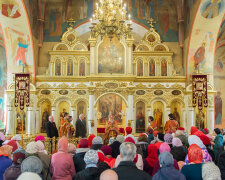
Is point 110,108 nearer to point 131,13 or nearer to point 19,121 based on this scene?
point 19,121

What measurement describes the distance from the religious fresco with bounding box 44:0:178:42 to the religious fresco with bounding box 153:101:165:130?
449cm

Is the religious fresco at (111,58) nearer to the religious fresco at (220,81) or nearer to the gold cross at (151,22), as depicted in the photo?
the gold cross at (151,22)

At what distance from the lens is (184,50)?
1859 centimetres

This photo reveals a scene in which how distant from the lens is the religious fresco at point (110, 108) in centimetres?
1783

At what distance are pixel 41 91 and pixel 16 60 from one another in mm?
2524

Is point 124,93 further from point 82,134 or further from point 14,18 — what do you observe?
point 14,18

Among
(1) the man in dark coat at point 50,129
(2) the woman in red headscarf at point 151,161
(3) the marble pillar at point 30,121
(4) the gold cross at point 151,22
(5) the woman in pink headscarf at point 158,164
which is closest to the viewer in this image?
(5) the woman in pink headscarf at point 158,164

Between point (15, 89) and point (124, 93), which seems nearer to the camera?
point (15, 89)

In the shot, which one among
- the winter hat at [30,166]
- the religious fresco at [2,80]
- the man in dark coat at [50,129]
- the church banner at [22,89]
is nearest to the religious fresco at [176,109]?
the man in dark coat at [50,129]

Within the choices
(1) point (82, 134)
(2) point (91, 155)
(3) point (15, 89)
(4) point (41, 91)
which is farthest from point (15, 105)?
(2) point (91, 155)

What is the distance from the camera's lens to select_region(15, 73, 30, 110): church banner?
16.6 m

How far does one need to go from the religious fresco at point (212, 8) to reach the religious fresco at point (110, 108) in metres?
7.16

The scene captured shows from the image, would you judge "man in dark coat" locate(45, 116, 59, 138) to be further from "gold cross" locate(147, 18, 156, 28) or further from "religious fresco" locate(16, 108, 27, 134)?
"gold cross" locate(147, 18, 156, 28)

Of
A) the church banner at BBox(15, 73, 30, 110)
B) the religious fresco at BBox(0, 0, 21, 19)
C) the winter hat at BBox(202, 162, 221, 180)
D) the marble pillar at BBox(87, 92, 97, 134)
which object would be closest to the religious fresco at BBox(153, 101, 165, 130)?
the marble pillar at BBox(87, 92, 97, 134)
